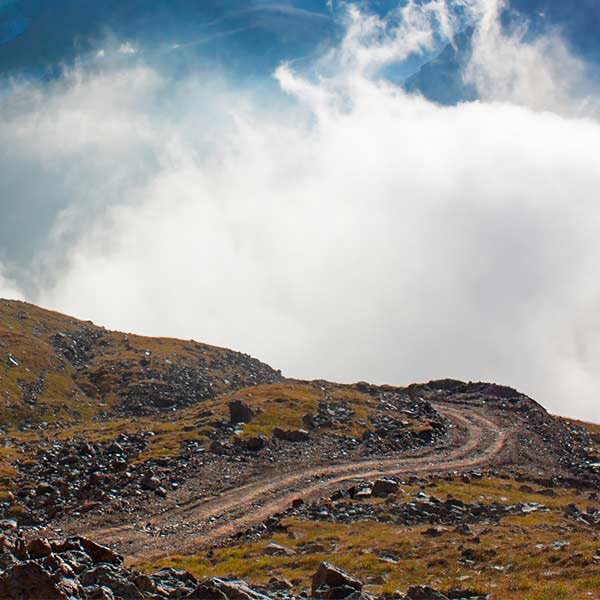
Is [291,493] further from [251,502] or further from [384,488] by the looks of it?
[384,488]

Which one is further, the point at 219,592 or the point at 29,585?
the point at 219,592

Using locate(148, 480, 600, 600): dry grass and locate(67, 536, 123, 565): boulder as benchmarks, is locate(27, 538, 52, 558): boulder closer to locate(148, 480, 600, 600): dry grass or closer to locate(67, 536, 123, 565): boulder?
locate(67, 536, 123, 565): boulder

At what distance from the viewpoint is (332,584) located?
2486 centimetres

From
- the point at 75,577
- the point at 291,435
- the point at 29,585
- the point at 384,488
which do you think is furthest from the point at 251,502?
the point at 29,585

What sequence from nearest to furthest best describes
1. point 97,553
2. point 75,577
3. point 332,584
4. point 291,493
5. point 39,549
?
point 75,577 < point 332,584 < point 39,549 < point 97,553 < point 291,493

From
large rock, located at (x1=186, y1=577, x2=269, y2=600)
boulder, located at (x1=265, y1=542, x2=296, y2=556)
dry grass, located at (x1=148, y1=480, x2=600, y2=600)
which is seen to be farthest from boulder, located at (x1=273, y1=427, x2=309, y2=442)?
large rock, located at (x1=186, y1=577, x2=269, y2=600)

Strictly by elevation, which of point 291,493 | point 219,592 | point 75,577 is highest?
point 291,493

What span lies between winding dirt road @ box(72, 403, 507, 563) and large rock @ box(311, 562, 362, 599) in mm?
18719

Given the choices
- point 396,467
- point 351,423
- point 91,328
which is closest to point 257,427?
point 351,423

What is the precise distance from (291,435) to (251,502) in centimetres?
2434

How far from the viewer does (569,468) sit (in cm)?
7725

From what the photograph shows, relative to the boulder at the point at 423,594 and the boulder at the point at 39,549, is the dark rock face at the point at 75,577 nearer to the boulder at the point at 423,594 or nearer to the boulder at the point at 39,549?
the boulder at the point at 39,549

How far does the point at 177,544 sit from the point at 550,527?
2522 cm

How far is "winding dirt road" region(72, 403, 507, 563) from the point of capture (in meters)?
44.4
